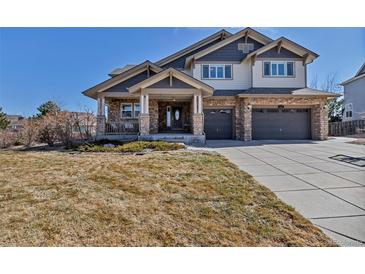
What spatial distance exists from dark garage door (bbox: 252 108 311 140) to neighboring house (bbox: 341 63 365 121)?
1015cm

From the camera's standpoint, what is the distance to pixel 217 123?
1605 centimetres

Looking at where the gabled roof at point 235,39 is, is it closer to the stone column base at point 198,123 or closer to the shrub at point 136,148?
the stone column base at point 198,123

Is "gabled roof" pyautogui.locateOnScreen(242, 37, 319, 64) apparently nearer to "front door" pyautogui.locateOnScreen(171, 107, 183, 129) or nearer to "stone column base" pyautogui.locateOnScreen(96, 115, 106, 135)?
"front door" pyautogui.locateOnScreen(171, 107, 183, 129)

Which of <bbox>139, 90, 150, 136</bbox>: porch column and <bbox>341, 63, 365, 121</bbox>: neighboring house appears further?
<bbox>341, 63, 365, 121</bbox>: neighboring house

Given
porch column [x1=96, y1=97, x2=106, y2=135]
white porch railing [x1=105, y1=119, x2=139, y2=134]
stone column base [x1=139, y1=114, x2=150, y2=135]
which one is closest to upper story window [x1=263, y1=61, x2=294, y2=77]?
stone column base [x1=139, y1=114, x2=150, y2=135]

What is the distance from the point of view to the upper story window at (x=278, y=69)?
639 inches

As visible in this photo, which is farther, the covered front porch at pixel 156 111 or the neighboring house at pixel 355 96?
the neighboring house at pixel 355 96

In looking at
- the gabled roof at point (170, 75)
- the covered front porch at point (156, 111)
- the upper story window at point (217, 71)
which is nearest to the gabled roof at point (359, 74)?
the upper story window at point (217, 71)

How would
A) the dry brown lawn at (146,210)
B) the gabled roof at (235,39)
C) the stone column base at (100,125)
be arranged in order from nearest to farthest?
the dry brown lawn at (146,210), the stone column base at (100,125), the gabled roof at (235,39)

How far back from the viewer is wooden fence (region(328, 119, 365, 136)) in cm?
1963

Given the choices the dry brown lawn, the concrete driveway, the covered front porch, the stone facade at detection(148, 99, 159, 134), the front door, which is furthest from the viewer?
the front door

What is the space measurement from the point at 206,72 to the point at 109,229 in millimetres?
14552
